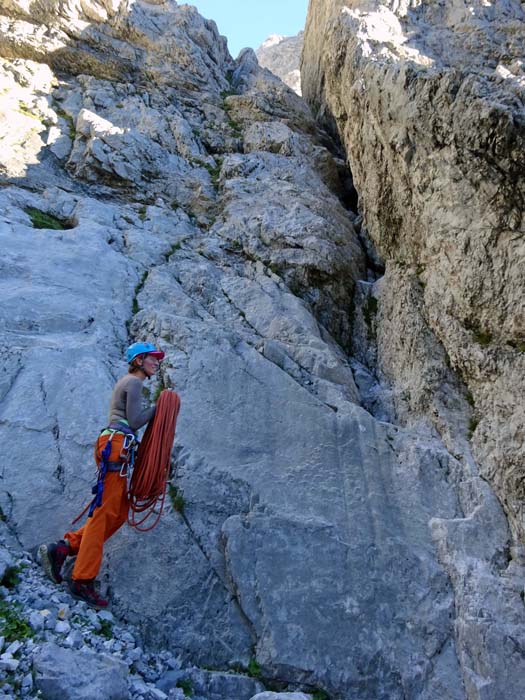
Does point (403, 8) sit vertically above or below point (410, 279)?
above

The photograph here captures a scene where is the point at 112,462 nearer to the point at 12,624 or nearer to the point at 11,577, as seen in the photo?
the point at 11,577

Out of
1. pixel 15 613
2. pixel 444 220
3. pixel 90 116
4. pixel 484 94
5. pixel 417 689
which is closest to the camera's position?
pixel 15 613

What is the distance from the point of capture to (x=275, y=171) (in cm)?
1839

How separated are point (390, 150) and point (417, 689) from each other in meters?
10.8

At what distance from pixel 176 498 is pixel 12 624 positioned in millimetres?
2866

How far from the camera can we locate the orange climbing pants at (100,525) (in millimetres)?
6145

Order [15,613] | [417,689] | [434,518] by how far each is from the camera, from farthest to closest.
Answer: [434,518] → [417,689] → [15,613]

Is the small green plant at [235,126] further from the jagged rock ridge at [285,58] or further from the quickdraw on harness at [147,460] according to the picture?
the jagged rock ridge at [285,58]

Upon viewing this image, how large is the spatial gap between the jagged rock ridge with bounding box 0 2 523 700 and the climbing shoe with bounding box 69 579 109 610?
0.26 m

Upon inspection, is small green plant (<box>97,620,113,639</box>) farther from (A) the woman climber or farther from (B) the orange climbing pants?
(B) the orange climbing pants

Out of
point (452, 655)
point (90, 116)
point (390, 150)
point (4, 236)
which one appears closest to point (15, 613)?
point (452, 655)

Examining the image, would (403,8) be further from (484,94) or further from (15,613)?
(15,613)

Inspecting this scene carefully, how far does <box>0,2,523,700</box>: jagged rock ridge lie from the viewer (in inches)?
261

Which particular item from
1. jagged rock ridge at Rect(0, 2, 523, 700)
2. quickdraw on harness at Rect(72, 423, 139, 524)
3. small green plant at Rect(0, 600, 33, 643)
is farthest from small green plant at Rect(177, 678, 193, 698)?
quickdraw on harness at Rect(72, 423, 139, 524)
